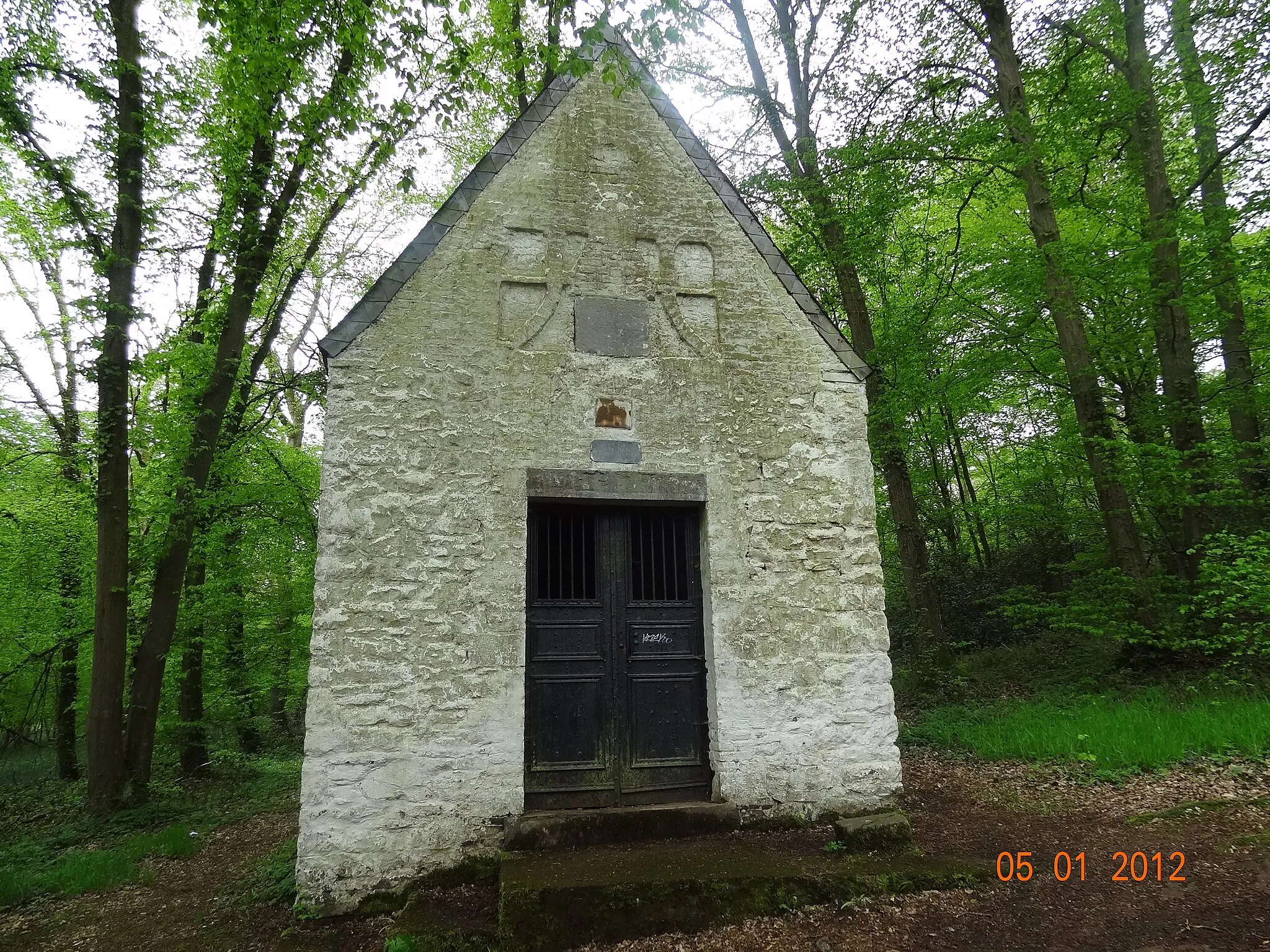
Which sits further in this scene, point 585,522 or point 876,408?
point 876,408

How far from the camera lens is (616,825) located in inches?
185

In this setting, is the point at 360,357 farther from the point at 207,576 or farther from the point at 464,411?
the point at 207,576

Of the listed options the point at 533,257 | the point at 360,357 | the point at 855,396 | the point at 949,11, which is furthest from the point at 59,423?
the point at 949,11

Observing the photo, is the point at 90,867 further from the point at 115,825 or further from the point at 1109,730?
the point at 1109,730

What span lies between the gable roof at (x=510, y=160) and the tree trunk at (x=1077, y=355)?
4.58 meters

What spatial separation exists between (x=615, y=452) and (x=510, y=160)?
→ 8.52 ft

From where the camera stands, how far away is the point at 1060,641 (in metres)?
11.2

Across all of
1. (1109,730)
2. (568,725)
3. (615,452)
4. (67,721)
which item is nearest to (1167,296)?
(1109,730)

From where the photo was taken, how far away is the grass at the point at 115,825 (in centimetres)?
586

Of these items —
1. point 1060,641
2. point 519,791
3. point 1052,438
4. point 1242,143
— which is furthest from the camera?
point 1060,641

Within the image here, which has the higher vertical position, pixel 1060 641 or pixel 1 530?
pixel 1 530

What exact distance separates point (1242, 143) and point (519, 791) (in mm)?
10439

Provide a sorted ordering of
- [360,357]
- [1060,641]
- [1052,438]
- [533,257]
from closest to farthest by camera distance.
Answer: [360,357], [533,257], [1052,438], [1060,641]

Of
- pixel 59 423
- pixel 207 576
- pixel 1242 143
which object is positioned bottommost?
pixel 207 576
